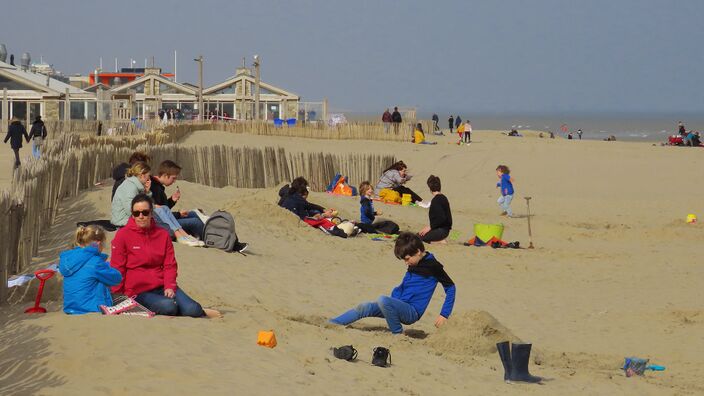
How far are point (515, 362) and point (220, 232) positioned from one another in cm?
600

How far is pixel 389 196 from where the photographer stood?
68.7 feet

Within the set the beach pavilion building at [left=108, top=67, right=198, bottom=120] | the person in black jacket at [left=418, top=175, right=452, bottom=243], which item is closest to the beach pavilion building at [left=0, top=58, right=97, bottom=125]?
the beach pavilion building at [left=108, top=67, right=198, bottom=120]

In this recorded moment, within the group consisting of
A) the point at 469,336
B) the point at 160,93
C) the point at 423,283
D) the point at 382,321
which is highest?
the point at 160,93

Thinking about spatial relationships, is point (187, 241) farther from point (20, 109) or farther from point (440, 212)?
point (20, 109)

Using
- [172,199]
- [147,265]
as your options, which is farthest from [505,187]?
[147,265]

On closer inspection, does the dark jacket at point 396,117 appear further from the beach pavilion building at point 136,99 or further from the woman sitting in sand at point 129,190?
the woman sitting in sand at point 129,190

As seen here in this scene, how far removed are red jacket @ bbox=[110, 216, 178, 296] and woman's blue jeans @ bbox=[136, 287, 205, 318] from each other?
0.19 ft

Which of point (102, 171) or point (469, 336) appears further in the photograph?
point (102, 171)

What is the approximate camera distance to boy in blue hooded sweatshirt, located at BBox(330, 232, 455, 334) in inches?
367

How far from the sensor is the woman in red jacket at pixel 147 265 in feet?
27.8

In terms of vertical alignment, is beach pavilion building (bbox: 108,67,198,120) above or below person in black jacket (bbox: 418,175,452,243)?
above

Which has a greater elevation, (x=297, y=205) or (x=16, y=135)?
(x=16, y=135)

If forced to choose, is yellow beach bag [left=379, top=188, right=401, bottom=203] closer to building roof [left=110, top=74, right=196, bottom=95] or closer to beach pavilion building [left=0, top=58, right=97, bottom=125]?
beach pavilion building [left=0, top=58, right=97, bottom=125]

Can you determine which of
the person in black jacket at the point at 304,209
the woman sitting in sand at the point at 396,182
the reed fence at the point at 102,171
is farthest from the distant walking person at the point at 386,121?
the person in black jacket at the point at 304,209
